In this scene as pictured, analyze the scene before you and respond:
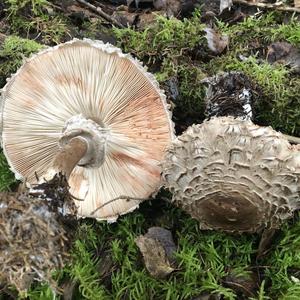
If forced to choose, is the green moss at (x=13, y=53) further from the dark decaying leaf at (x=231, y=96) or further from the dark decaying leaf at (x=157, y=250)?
the dark decaying leaf at (x=157, y=250)

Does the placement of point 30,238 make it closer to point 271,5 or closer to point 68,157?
point 68,157

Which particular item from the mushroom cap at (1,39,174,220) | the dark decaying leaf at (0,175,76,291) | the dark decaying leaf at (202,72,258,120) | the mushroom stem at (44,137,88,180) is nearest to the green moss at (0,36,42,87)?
the mushroom cap at (1,39,174,220)

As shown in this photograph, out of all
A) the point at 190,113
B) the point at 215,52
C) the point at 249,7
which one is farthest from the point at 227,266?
the point at 249,7

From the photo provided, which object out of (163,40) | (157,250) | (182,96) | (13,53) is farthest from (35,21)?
(157,250)

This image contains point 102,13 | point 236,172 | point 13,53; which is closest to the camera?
point 236,172

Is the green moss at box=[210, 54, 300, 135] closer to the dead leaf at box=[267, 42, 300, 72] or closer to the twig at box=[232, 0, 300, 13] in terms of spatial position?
the dead leaf at box=[267, 42, 300, 72]

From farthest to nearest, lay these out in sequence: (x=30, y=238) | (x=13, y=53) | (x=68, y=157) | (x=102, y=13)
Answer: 1. (x=102, y=13)
2. (x=13, y=53)
3. (x=68, y=157)
4. (x=30, y=238)

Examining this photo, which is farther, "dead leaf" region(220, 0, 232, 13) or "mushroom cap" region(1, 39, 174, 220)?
"dead leaf" region(220, 0, 232, 13)
